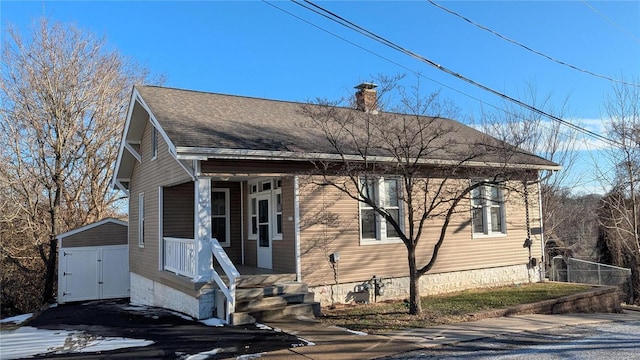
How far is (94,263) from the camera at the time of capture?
1795 centimetres

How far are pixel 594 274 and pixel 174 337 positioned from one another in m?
19.6

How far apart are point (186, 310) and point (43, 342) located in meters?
2.79

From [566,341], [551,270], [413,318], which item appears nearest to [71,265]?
[413,318]

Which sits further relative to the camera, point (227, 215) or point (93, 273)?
point (93, 273)

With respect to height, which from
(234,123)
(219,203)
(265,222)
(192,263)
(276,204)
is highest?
(234,123)

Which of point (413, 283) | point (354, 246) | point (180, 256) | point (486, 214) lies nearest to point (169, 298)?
point (180, 256)

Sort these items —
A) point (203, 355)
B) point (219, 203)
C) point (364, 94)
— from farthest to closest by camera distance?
point (364, 94) < point (219, 203) < point (203, 355)

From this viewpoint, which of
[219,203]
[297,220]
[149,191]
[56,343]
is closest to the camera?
[56,343]

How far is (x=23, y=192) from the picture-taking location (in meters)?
21.5

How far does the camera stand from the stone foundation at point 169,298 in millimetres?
9609

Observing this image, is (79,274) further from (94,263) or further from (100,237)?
(100,237)

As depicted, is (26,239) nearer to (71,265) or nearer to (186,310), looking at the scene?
(71,265)

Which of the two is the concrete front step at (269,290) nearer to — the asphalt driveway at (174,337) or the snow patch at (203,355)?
the asphalt driveway at (174,337)

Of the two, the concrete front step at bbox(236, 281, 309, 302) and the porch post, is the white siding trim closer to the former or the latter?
the porch post
